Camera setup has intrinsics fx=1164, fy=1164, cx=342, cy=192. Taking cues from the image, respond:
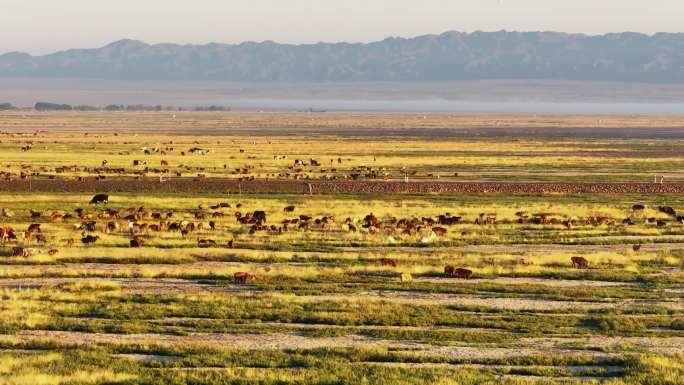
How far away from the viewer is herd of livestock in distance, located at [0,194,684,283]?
36.1 metres

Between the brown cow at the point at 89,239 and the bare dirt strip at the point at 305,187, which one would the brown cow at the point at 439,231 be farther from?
the bare dirt strip at the point at 305,187

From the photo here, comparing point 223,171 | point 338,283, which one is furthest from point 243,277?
point 223,171

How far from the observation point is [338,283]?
28.1 m

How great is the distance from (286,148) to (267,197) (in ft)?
172

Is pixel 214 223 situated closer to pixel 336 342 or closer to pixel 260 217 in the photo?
pixel 260 217

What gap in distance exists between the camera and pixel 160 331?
21.9m

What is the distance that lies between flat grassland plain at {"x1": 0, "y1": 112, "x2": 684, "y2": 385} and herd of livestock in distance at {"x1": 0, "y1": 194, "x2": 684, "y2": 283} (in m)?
0.14

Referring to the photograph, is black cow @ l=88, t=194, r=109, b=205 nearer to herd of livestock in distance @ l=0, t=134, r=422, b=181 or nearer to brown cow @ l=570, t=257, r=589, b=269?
herd of livestock in distance @ l=0, t=134, r=422, b=181

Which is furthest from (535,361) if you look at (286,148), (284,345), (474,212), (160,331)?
(286,148)

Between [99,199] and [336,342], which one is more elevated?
[99,199]

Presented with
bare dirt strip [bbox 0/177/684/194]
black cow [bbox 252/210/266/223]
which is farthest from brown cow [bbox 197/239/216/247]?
bare dirt strip [bbox 0/177/684/194]

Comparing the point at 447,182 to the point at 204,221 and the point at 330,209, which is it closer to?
the point at 330,209

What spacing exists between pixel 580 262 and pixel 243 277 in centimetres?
920

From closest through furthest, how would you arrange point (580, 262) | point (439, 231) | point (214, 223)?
point (580, 262) < point (439, 231) < point (214, 223)
